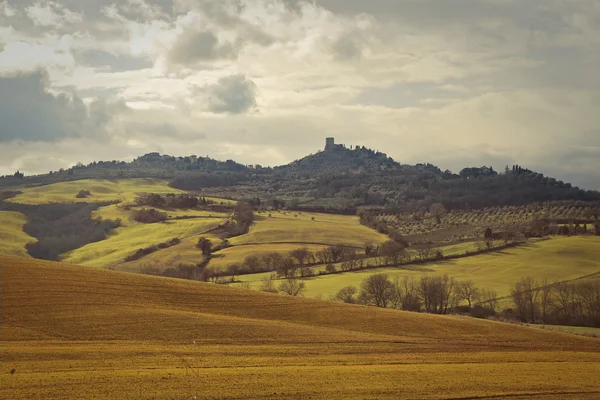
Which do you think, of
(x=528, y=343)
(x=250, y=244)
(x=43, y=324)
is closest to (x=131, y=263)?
(x=250, y=244)

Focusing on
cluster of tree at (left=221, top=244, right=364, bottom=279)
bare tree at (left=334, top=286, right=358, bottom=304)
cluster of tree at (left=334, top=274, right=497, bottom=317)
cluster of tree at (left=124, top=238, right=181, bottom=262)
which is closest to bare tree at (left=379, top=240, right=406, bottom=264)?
cluster of tree at (left=221, top=244, right=364, bottom=279)

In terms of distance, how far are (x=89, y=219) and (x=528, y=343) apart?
17213 centimetres

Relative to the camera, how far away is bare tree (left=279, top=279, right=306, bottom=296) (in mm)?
91000

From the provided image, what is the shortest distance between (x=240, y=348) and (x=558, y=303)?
63.0m

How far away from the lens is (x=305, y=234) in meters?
159

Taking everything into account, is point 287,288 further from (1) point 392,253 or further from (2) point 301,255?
(1) point 392,253

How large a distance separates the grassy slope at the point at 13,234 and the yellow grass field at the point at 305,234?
54.6 m

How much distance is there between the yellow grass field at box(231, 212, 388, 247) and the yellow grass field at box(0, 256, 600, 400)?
90.2m

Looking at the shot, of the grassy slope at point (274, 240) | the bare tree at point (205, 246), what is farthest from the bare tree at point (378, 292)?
the bare tree at point (205, 246)

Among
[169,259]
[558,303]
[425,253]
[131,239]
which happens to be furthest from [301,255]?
[131,239]

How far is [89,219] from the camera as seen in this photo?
19600 centimetres

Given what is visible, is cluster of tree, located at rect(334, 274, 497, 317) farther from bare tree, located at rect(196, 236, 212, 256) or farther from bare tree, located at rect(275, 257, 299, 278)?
bare tree, located at rect(196, 236, 212, 256)

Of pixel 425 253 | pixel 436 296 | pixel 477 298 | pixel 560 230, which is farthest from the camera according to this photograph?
pixel 560 230

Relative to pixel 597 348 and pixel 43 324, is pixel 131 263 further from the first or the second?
pixel 597 348
